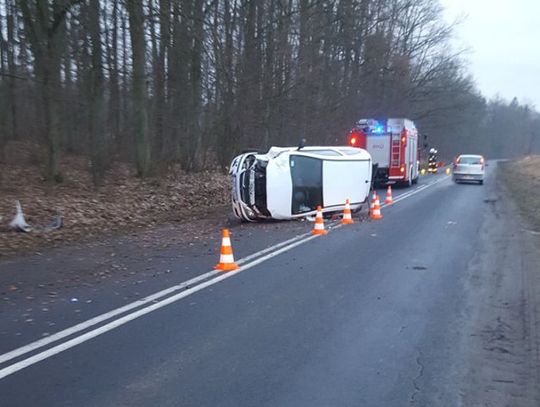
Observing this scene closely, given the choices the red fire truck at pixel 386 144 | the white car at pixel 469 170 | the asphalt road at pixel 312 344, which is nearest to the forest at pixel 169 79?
the red fire truck at pixel 386 144

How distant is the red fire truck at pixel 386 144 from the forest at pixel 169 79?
12.8 feet

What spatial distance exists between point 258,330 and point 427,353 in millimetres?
1677

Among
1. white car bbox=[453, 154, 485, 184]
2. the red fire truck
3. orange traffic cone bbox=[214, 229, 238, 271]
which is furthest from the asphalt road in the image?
white car bbox=[453, 154, 485, 184]

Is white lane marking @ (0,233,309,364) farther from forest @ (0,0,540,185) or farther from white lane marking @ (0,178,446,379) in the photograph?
forest @ (0,0,540,185)

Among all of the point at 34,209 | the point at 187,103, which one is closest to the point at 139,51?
the point at 187,103

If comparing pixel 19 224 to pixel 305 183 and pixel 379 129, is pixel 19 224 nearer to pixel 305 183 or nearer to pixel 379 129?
pixel 305 183

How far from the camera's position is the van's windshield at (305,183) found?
15.1m

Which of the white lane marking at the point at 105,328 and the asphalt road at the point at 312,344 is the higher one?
the white lane marking at the point at 105,328

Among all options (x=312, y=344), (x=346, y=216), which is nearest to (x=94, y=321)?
(x=312, y=344)

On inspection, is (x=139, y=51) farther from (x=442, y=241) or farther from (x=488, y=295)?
(x=488, y=295)

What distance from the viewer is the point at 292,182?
590 inches

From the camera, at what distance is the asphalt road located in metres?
4.47

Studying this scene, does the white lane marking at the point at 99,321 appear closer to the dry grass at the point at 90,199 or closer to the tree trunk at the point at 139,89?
the dry grass at the point at 90,199

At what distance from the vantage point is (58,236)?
11820 mm
